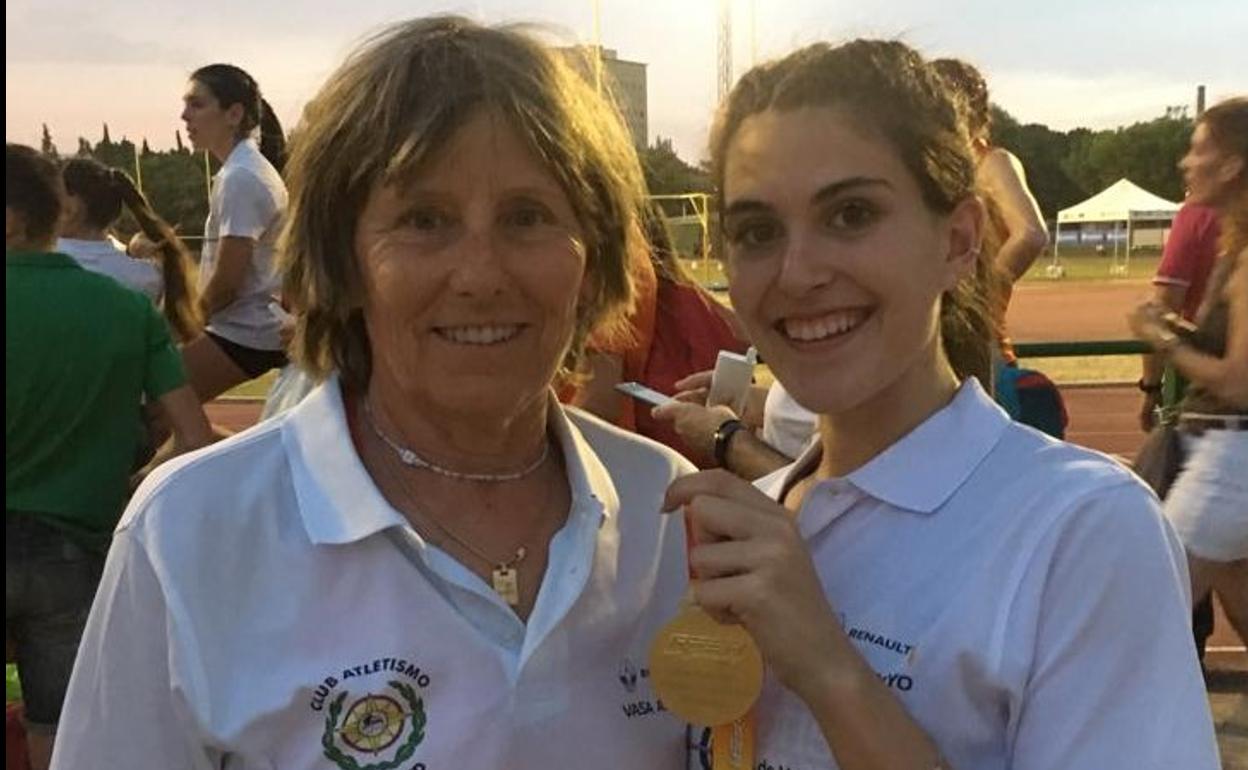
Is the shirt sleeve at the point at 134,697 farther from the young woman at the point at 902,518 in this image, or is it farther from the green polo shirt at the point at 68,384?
the green polo shirt at the point at 68,384

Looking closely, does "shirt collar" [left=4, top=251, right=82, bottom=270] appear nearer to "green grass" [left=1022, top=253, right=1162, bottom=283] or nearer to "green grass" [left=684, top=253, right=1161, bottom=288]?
"green grass" [left=684, top=253, right=1161, bottom=288]

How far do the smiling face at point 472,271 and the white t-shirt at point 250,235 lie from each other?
3.46 meters

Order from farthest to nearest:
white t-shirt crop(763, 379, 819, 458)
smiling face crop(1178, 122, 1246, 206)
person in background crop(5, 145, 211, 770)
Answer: smiling face crop(1178, 122, 1246, 206) < person in background crop(5, 145, 211, 770) < white t-shirt crop(763, 379, 819, 458)

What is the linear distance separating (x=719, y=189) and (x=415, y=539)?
568mm

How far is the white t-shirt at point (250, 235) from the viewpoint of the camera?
5000 millimetres

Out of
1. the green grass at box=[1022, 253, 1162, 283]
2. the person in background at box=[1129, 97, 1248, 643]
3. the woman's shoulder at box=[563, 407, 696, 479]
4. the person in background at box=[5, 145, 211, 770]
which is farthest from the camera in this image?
the green grass at box=[1022, 253, 1162, 283]

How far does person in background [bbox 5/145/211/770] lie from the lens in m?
3.72

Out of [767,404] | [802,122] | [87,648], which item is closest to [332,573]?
[87,648]

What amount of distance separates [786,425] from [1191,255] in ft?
11.3

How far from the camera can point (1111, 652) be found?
1.30 metres

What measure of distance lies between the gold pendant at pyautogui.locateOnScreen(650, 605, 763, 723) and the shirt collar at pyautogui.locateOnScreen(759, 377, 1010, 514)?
248 millimetres

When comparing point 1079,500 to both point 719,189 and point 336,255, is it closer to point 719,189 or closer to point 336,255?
point 719,189

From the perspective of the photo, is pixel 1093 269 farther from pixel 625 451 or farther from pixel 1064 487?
pixel 1064 487

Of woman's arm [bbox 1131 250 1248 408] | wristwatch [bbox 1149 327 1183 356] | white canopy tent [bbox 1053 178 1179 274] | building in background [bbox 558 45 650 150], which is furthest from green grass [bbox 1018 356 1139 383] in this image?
white canopy tent [bbox 1053 178 1179 274]
